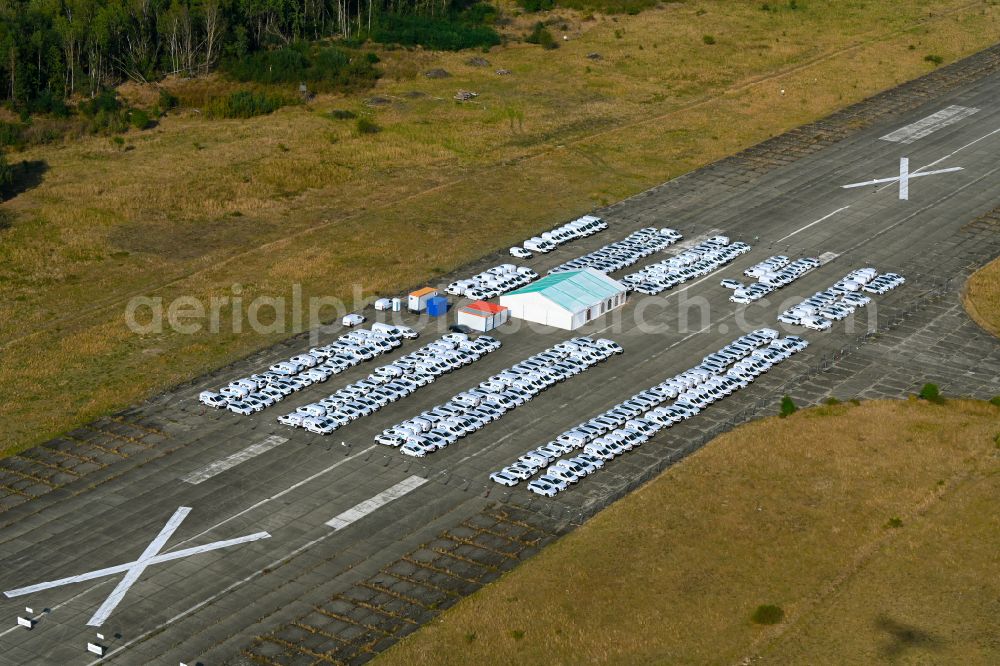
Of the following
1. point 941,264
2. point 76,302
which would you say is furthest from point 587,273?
point 76,302

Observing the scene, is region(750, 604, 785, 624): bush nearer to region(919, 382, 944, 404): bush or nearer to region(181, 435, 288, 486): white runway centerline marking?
region(919, 382, 944, 404): bush

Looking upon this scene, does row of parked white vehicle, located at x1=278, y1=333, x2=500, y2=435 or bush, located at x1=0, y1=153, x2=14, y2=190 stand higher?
bush, located at x1=0, y1=153, x2=14, y2=190

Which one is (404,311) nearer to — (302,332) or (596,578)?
(302,332)

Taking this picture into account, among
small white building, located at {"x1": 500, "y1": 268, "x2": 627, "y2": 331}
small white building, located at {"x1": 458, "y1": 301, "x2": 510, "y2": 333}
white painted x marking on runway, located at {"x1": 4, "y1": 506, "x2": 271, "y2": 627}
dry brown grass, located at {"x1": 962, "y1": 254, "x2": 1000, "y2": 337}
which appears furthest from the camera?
dry brown grass, located at {"x1": 962, "y1": 254, "x2": 1000, "y2": 337}

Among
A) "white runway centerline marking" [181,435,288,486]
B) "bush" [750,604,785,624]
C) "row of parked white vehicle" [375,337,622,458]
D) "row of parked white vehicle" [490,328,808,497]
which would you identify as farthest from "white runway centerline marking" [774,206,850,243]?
"bush" [750,604,785,624]

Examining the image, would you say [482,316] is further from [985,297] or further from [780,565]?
[985,297]

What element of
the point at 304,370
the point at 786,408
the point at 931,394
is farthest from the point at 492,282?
the point at 931,394

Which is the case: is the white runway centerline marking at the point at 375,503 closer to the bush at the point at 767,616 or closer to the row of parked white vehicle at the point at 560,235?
the bush at the point at 767,616
